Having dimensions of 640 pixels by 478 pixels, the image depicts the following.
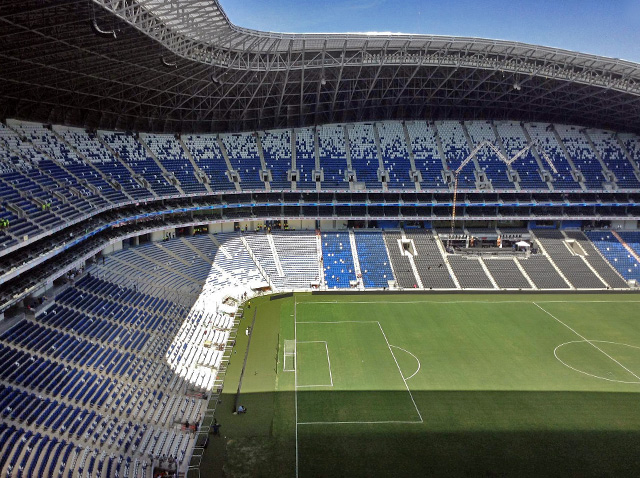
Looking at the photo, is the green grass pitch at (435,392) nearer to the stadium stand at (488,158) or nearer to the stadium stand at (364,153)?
the stadium stand at (364,153)

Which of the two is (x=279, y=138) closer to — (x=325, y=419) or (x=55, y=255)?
(x=55, y=255)

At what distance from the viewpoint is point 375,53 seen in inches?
1997

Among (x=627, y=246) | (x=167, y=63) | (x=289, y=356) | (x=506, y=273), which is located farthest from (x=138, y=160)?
(x=627, y=246)

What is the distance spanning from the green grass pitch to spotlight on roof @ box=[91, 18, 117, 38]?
79.3 ft

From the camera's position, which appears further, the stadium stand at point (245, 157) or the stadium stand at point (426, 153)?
the stadium stand at point (426, 153)

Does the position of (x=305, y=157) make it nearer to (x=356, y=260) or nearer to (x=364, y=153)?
(x=364, y=153)

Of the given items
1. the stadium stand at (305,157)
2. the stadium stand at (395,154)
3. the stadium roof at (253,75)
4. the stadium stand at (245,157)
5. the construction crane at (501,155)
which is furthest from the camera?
the construction crane at (501,155)

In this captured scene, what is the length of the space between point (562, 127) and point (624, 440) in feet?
176

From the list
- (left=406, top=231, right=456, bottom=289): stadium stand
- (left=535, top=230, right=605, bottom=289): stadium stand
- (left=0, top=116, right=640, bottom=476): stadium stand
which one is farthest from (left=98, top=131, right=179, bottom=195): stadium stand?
(left=535, top=230, right=605, bottom=289): stadium stand

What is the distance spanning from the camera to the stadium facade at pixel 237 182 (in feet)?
97.6

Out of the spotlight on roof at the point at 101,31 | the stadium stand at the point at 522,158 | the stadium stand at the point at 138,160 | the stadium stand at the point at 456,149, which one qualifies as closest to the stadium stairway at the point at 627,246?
the stadium stand at the point at 522,158

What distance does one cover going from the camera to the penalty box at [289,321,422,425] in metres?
29.1

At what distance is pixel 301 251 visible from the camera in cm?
5638

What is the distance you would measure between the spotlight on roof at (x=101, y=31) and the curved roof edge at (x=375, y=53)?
5317 mm
